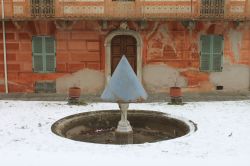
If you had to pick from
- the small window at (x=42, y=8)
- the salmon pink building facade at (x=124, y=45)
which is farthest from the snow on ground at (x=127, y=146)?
the small window at (x=42, y=8)

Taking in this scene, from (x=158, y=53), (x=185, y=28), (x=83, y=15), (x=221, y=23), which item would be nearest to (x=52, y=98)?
(x=83, y=15)

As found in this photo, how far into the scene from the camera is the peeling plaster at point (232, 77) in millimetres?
17125

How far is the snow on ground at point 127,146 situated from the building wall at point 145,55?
4.39m

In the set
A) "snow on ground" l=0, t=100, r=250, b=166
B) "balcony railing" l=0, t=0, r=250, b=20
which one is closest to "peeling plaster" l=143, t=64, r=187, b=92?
"balcony railing" l=0, t=0, r=250, b=20

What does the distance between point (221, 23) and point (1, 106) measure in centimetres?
951

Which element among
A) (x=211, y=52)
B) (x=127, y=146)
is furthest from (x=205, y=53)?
(x=127, y=146)

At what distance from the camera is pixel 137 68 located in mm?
16875

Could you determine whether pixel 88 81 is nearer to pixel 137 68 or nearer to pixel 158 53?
pixel 137 68

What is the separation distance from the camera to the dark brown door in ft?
55.9

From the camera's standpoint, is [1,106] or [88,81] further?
[88,81]

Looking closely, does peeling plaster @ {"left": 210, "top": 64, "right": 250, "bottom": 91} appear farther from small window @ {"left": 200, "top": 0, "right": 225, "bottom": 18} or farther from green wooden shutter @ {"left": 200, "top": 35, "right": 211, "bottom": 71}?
small window @ {"left": 200, "top": 0, "right": 225, "bottom": 18}

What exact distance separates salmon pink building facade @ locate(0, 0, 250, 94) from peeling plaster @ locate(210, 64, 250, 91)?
42 millimetres

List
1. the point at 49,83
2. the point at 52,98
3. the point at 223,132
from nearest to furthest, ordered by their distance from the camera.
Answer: the point at 223,132
the point at 52,98
the point at 49,83

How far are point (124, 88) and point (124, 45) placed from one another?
23.5 feet
